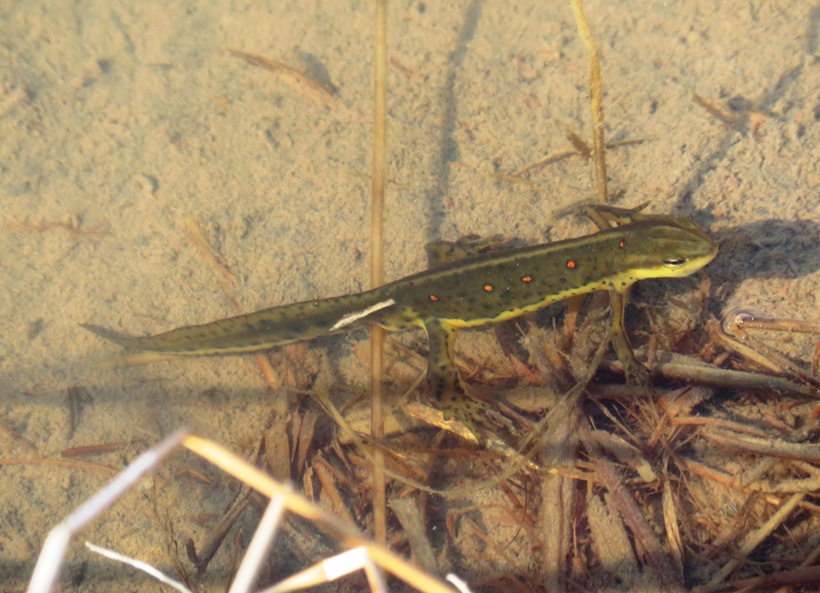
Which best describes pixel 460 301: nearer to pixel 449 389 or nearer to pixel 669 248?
pixel 449 389

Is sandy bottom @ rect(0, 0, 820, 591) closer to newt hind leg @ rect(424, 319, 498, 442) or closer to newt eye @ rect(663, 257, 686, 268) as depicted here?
newt eye @ rect(663, 257, 686, 268)

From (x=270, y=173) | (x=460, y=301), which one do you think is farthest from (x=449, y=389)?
(x=270, y=173)

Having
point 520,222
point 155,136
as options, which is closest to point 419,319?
point 520,222

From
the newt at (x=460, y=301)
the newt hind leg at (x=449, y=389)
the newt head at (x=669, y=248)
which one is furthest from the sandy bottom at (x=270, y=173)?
the newt hind leg at (x=449, y=389)

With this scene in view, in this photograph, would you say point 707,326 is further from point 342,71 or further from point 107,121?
point 107,121

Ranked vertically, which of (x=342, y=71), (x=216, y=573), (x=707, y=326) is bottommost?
(x=216, y=573)

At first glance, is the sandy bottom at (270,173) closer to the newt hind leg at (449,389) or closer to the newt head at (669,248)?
the newt head at (669,248)

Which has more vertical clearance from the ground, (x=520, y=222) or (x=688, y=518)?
(x=520, y=222)
